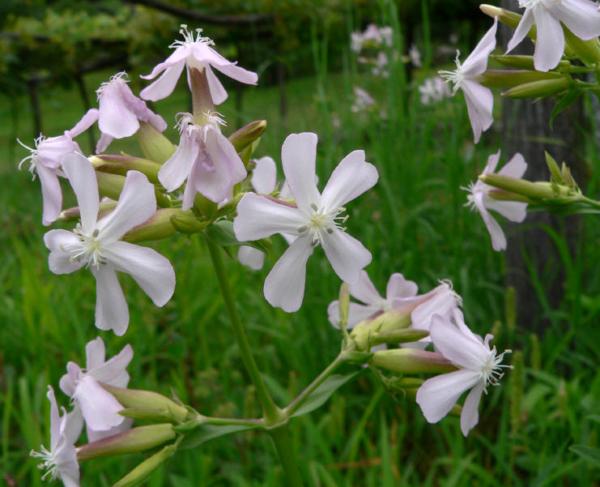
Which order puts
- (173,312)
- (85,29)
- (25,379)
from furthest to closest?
1. (85,29)
2. (173,312)
3. (25,379)

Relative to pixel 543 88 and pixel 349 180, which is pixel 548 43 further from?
pixel 349 180

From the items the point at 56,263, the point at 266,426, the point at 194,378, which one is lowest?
the point at 194,378

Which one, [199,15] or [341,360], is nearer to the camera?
[341,360]

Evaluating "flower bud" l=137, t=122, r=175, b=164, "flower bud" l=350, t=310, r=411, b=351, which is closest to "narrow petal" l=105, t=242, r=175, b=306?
"flower bud" l=137, t=122, r=175, b=164

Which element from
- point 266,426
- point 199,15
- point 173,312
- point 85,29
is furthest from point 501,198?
point 85,29

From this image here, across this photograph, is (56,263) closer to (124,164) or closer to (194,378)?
(124,164)

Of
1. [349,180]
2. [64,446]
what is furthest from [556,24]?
[64,446]

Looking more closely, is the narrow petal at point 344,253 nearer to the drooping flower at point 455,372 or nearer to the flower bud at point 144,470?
the drooping flower at point 455,372

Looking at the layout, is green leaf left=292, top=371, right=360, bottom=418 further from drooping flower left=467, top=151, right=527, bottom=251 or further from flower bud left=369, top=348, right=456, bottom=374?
drooping flower left=467, top=151, right=527, bottom=251
